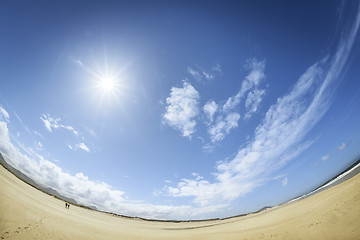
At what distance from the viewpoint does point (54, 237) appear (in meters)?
13.7

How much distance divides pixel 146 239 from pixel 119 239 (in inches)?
150

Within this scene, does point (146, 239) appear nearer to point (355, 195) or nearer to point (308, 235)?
point (308, 235)

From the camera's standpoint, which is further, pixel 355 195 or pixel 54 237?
pixel 355 195

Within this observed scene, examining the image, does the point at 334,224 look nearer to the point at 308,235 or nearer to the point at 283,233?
the point at 308,235

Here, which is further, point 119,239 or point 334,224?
point 119,239

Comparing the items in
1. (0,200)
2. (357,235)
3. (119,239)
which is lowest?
(357,235)

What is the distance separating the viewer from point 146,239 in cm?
2058

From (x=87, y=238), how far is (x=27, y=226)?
16.9 feet

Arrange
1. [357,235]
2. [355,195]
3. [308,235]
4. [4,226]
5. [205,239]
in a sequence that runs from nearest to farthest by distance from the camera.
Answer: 1. [357,235]
2. [4,226]
3. [308,235]
4. [355,195]
5. [205,239]

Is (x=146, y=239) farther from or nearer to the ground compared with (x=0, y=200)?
nearer to the ground

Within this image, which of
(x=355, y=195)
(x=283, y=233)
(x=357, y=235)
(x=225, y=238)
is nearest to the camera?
(x=357, y=235)

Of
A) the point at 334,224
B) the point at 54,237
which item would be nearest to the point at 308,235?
the point at 334,224

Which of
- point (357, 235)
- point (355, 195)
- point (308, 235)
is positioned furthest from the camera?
point (355, 195)

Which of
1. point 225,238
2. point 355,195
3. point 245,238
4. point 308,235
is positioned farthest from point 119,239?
point 355,195
